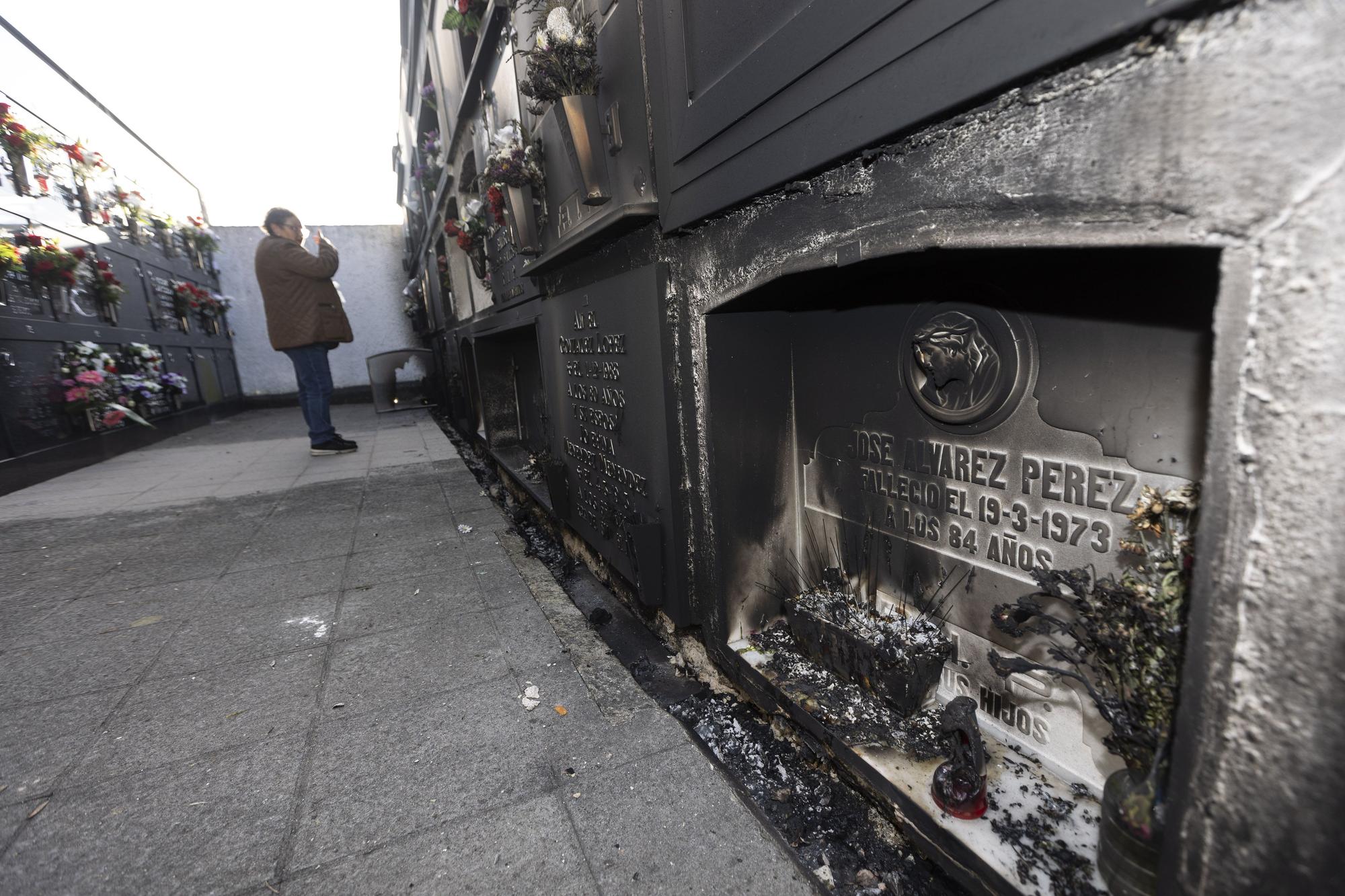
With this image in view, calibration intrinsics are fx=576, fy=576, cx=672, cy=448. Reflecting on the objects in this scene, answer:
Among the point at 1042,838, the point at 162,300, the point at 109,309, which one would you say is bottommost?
the point at 1042,838

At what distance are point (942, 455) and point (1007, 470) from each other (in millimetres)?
229

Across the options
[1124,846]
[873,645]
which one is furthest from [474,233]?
[1124,846]

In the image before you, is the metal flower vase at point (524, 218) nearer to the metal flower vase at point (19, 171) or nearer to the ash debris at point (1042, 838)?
the ash debris at point (1042, 838)

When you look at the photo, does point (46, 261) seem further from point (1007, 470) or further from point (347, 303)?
point (1007, 470)

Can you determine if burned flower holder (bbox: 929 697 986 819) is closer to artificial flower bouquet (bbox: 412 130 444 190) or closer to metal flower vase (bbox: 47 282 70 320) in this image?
artificial flower bouquet (bbox: 412 130 444 190)

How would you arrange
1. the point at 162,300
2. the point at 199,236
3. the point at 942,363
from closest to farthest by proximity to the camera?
the point at 942,363, the point at 162,300, the point at 199,236

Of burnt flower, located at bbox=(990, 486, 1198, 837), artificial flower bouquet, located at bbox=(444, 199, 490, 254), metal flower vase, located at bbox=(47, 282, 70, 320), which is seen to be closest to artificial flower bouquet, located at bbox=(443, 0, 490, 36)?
artificial flower bouquet, located at bbox=(444, 199, 490, 254)

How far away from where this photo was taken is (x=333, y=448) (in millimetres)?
7684

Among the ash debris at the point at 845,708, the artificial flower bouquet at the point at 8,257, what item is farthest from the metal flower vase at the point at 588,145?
the artificial flower bouquet at the point at 8,257

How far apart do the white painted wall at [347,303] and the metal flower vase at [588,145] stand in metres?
15.7

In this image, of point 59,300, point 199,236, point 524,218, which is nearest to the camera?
point 524,218

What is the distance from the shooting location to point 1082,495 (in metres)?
1.61

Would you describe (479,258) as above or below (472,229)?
below

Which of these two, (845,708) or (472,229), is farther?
(472,229)
